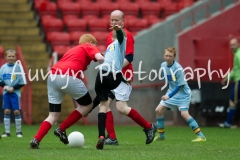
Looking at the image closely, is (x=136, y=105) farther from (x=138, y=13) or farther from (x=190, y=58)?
(x=138, y=13)

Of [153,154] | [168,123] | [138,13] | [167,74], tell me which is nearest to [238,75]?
[168,123]

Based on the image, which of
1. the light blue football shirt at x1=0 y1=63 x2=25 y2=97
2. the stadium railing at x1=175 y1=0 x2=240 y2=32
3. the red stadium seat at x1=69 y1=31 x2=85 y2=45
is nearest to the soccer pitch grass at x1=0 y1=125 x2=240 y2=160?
the light blue football shirt at x1=0 y1=63 x2=25 y2=97

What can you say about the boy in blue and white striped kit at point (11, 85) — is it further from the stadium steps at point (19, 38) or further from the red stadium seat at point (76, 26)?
the red stadium seat at point (76, 26)

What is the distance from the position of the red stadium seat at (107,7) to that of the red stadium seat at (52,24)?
1.53m

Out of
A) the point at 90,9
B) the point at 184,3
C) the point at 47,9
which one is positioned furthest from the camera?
the point at 184,3

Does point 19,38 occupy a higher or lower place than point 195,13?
lower

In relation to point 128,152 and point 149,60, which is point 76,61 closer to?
point 128,152

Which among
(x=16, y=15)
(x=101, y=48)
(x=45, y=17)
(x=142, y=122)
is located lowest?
(x=142, y=122)

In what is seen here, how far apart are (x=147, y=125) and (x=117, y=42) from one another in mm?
1460

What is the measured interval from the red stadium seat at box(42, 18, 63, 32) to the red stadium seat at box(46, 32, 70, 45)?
40 centimetres

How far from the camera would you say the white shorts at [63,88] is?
8.87m

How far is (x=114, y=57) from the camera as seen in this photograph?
358 inches

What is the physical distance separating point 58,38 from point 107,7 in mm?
2387

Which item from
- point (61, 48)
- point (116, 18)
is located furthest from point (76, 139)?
point (61, 48)
